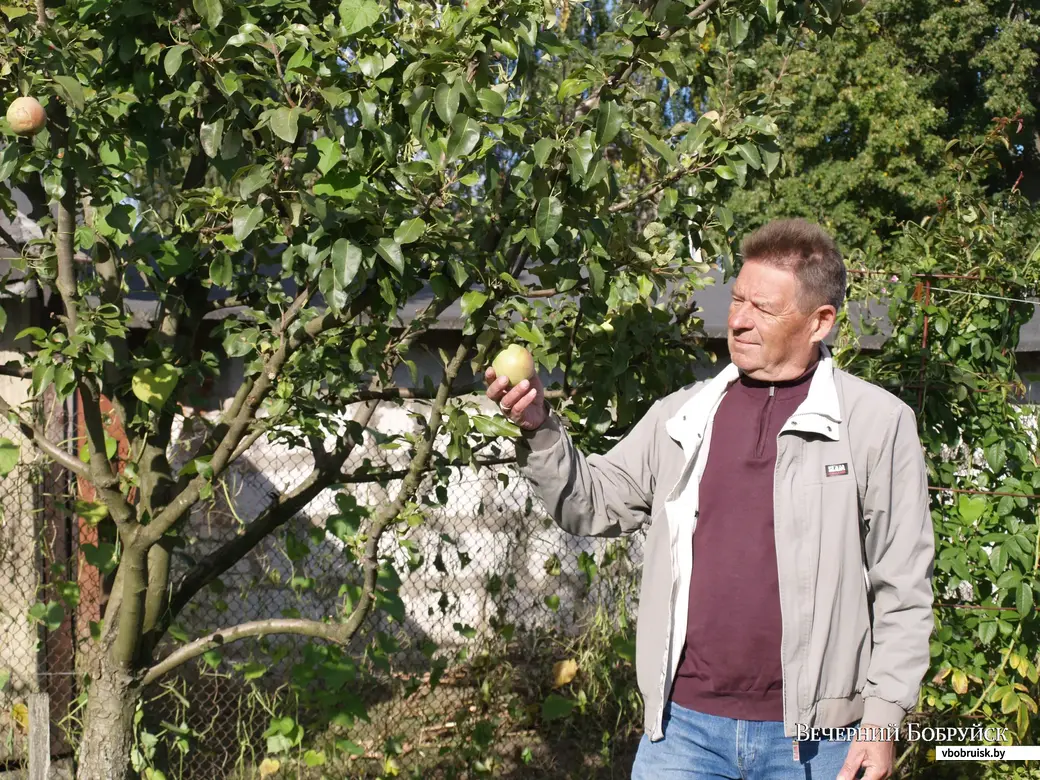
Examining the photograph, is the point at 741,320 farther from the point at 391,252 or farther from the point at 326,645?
the point at 326,645

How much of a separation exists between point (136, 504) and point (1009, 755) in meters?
2.95

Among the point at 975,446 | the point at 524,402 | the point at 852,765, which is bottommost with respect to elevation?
the point at 852,765

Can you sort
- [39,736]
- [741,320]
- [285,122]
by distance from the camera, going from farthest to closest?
[39,736] → [741,320] → [285,122]

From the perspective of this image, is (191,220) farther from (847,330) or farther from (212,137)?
(847,330)

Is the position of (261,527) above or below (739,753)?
above

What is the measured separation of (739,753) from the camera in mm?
2023

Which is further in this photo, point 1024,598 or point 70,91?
point 1024,598

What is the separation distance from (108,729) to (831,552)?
217 centimetres

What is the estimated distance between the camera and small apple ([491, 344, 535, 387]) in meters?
2.10

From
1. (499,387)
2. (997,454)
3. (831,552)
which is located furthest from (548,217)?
(997,454)

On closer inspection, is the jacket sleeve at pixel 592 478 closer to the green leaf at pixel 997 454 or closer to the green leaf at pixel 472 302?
the green leaf at pixel 472 302

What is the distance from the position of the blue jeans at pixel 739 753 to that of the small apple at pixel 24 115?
5.76 feet

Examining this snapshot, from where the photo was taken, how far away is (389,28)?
2145 mm

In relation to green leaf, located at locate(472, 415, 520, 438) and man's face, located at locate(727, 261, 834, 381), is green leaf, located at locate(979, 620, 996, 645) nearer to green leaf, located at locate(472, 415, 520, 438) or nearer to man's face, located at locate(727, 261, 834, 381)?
A: man's face, located at locate(727, 261, 834, 381)
